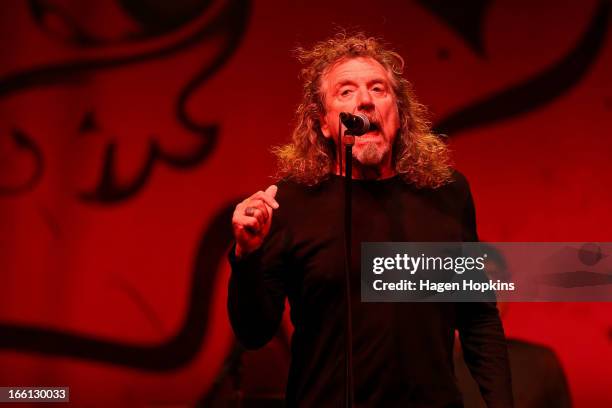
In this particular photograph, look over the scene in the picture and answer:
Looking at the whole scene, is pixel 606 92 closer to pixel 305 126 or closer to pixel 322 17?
pixel 322 17

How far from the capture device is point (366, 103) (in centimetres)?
161

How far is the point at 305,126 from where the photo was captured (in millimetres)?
1817

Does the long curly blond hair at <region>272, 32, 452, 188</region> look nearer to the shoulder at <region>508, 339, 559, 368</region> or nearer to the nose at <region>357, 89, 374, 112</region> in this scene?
the nose at <region>357, 89, 374, 112</region>

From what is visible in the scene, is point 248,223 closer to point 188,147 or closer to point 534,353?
point 188,147

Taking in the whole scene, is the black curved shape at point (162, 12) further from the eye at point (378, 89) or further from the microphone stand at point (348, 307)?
the microphone stand at point (348, 307)

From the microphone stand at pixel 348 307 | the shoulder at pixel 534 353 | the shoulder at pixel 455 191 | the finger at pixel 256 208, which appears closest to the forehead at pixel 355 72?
the shoulder at pixel 455 191

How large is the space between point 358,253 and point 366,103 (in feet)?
1.16

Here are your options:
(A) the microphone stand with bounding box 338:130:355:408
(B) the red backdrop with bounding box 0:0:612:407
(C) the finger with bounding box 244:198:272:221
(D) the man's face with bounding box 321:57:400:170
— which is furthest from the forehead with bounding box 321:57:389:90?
(B) the red backdrop with bounding box 0:0:612:407

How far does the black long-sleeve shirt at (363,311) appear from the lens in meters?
1.39

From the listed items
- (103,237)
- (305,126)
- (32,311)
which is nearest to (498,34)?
(305,126)

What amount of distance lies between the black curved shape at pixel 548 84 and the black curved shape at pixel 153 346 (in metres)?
0.96

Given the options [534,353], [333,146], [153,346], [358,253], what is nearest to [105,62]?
[153,346]

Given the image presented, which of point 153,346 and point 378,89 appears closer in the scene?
point 378,89

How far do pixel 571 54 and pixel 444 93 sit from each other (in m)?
0.47
